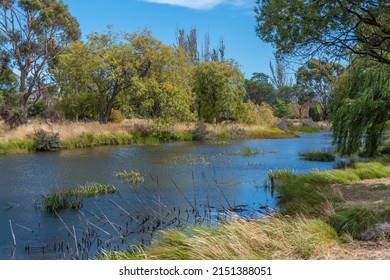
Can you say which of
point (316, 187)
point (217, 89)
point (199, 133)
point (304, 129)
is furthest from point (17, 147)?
point (304, 129)

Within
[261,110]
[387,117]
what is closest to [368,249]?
[387,117]

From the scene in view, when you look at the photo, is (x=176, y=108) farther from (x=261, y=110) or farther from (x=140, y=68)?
(x=261, y=110)

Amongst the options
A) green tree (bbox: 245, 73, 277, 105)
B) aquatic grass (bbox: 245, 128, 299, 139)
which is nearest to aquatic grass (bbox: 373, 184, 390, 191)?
aquatic grass (bbox: 245, 128, 299, 139)

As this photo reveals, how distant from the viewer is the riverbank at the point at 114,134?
2901cm

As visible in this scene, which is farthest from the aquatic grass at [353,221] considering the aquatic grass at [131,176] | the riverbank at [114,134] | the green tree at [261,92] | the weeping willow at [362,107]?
the green tree at [261,92]

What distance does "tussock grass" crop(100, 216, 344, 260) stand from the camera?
19.5 feet

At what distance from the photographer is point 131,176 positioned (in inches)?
693

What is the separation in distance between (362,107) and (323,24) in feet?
27.5

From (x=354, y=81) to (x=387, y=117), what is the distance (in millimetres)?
2143

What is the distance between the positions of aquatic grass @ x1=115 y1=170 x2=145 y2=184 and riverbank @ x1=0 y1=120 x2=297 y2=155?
1123cm

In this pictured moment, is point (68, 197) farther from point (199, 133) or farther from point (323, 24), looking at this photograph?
point (199, 133)

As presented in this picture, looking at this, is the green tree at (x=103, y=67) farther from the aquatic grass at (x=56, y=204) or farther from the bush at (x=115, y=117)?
the aquatic grass at (x=56, y=204)

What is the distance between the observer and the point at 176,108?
3750cm
